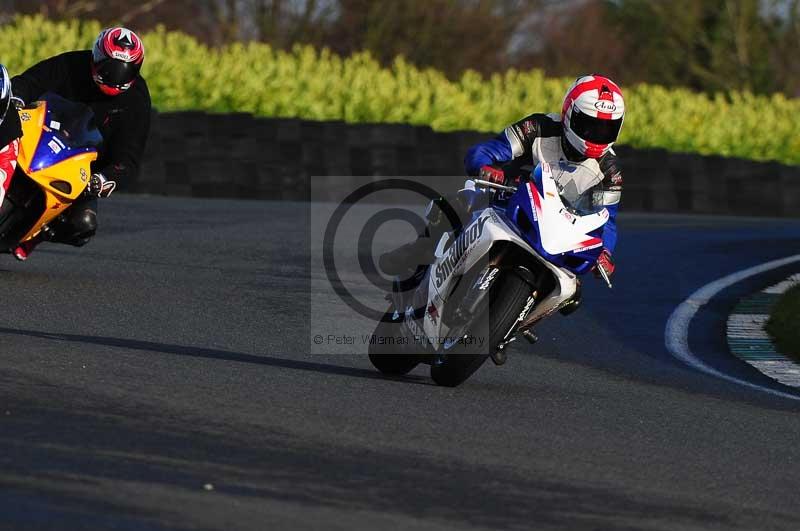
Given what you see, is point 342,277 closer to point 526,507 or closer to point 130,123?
point 130,123

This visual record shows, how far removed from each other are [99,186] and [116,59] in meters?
0.84

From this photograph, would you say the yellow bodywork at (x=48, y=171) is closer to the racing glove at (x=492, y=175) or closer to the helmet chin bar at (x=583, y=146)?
the racing glove at (x=492, y=175)

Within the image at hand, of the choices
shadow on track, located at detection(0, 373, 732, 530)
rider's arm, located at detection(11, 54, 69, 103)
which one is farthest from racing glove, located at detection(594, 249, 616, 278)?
rider's arm, located at detection(11, 54, 69, 103)

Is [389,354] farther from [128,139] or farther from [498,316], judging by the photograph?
[128,139]

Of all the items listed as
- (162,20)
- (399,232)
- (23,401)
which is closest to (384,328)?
(23,401)

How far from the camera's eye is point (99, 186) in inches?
404

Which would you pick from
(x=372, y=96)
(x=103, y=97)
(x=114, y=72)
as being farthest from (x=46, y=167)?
(x=372, y=96)

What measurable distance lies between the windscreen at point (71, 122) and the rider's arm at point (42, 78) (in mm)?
312

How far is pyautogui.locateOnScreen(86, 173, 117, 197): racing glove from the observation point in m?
10.2

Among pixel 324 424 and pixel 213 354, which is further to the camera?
pixel 213 354

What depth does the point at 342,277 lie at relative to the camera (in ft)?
41.1

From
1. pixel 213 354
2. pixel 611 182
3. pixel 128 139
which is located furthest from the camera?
pixel 128 139

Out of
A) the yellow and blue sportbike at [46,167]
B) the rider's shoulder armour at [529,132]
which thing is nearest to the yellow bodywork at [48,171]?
the yellow and blue sportbike at [46,167]

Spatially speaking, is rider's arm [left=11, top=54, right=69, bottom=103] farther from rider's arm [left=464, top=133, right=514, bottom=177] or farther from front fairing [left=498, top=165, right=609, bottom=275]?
front fairing [left=498, top=165, right=609, bottom=275]
